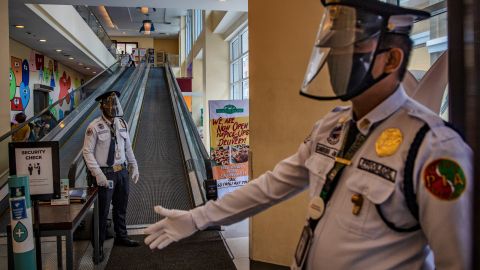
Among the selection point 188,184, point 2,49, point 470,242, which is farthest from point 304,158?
point 2,49

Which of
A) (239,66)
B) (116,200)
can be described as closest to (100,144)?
(116,200)

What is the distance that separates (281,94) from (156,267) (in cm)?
225

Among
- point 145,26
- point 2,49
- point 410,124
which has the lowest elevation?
point 410,124

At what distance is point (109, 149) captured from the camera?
188 inches

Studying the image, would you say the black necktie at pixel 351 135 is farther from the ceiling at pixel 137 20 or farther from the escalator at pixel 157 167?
the ceiling at pixel 137 20

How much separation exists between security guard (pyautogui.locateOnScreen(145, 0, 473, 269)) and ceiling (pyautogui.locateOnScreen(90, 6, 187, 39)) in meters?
26.5

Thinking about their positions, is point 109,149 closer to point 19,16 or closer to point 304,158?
point 304,158

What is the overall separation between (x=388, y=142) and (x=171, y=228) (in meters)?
0.80

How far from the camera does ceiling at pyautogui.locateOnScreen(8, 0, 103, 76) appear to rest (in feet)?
31.6

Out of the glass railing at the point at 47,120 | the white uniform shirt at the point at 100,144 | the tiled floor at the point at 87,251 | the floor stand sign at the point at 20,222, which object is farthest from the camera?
the glass railing at the point at 47,120

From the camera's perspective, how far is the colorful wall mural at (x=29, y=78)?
35.0 ft

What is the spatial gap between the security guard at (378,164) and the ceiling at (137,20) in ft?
87.0

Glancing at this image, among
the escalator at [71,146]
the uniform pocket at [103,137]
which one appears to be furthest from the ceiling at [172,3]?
the uniform pocket at [103,137]

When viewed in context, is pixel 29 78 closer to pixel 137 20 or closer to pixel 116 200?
pixel 116 200
